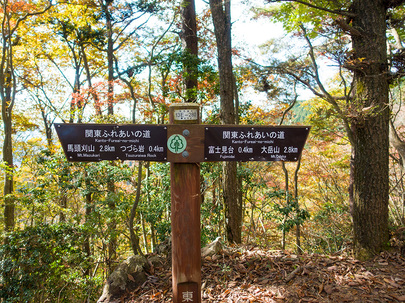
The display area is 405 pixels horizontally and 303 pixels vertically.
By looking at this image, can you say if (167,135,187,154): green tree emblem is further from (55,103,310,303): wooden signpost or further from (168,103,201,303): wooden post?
(168,103,201,303): wooden post

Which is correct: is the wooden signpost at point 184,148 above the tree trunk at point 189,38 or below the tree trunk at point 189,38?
below

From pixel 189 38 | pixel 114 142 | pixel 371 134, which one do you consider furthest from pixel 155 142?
pixel 189 38

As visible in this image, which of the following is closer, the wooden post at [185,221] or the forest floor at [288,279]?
the wooden post at [185,221]

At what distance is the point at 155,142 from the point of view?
2.44m

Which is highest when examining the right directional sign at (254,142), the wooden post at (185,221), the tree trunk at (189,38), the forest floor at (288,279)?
the tree trunk at (189,38)

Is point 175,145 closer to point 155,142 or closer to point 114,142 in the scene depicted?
point 155,142

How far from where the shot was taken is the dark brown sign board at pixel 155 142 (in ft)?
7.96

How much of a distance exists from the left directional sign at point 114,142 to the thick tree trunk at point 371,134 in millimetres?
2922

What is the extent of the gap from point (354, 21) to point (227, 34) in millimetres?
2483

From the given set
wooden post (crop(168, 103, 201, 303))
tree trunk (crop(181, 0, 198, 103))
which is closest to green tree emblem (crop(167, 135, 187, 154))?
wooden post (crop(168, 103, 201, 303))

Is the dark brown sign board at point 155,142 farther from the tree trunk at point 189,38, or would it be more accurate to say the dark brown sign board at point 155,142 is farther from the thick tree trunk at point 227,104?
the tree trunk at point 189,38

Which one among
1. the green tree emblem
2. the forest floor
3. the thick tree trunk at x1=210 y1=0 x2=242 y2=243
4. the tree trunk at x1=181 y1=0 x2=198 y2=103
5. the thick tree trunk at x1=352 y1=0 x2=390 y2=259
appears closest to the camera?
the green tree emblem

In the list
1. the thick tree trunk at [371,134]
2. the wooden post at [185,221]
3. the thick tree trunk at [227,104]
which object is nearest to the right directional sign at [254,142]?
the wooden post at [185,221]

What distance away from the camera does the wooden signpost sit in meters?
2.43
